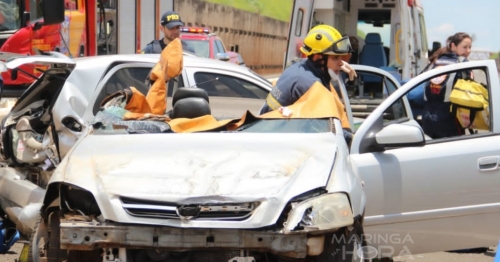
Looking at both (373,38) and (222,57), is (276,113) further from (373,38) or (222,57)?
(373,38)

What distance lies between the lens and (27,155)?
7230 mm

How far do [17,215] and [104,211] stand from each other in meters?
2.42

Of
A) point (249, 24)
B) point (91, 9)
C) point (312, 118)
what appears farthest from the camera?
point (249, 24)

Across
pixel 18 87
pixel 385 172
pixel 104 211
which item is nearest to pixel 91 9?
pixel 18 87

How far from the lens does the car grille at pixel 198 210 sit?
4668 millimetres

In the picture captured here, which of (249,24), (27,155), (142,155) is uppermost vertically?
(142,155)

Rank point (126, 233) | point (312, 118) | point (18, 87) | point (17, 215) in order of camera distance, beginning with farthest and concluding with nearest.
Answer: point (18, 87) → point (17, 215) → point (312, 118) → point (126, 233)

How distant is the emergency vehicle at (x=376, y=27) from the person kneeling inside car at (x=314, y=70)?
30.0ft

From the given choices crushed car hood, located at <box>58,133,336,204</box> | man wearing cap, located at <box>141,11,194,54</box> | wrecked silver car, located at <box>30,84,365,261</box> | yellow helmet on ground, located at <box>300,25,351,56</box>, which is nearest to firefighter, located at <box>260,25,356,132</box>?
yellow helmet on ground, located at <box>300,25,351,56</box>

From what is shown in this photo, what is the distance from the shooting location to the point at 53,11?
12.8 m

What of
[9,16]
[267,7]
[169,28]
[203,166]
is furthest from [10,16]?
[267,7]

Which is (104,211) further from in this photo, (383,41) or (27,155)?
(383,41)

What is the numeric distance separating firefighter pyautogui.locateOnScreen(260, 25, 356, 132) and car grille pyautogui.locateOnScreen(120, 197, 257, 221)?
1872 millimetres

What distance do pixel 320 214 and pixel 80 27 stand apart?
11.7 m
